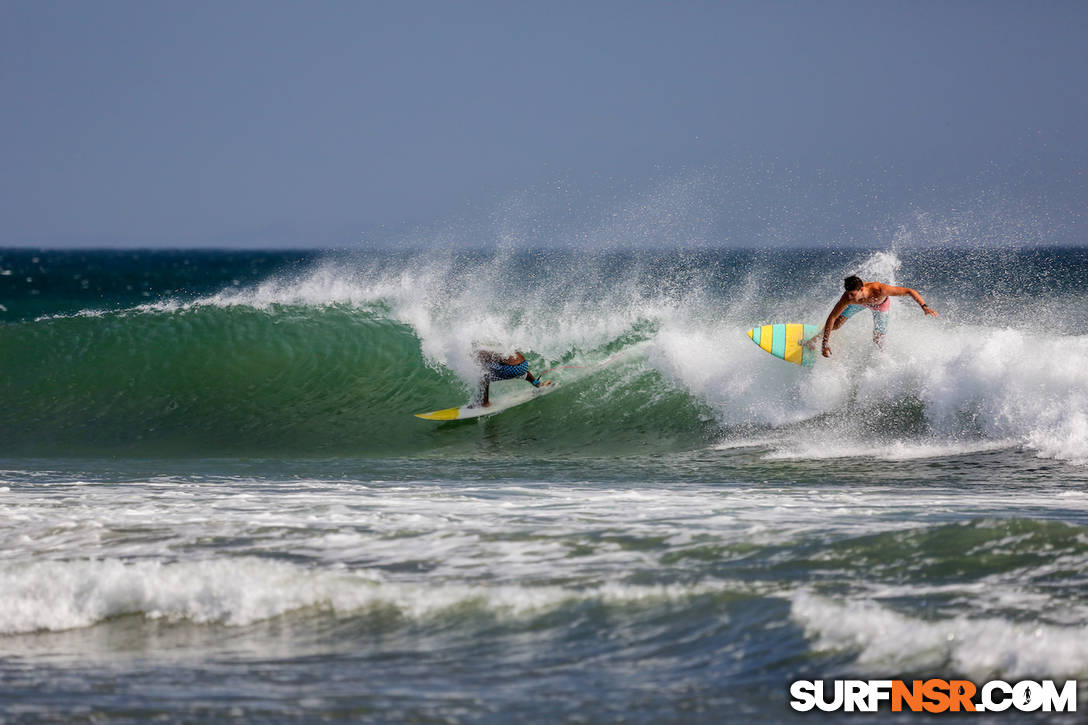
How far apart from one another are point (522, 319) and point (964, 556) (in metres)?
9.05

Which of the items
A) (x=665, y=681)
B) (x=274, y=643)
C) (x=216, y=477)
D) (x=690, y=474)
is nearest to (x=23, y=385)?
(x=216, y=477)

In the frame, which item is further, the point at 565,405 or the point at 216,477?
the point at 565,405

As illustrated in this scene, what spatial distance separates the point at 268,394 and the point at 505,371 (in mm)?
3607

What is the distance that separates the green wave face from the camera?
1132 centimetres

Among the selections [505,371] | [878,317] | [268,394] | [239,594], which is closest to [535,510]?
[239,594]

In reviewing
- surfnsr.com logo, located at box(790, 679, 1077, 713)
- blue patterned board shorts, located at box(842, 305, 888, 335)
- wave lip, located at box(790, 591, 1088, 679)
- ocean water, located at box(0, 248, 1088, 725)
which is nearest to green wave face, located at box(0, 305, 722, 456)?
ocean water, located at box(0, 248, 1088, 725)

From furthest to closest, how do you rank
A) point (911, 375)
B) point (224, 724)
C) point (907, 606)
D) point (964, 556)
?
point (911, 375) < point (964, 556) < point (907, 606) < point (224, 724)

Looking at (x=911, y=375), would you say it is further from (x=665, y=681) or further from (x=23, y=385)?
(x=23, y=385)

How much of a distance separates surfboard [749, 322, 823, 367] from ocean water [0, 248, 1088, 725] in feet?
0.72

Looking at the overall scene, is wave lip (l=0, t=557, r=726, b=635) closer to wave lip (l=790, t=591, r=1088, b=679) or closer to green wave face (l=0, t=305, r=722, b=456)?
wave lip (l=790, t=591, r=1088, b=679)

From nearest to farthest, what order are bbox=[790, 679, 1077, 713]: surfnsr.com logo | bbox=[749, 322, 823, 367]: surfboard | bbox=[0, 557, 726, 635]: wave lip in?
bbox=[790, 679, 1077, 713]: surfnsr.com logo < bbox=[0, 557, 726, 635]: wave lip < bbox=[749, 322, 823, 367]: surfboard

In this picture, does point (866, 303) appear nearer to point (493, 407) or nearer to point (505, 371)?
point (505, 371)

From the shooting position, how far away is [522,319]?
1390cm

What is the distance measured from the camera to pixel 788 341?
36.7ft
